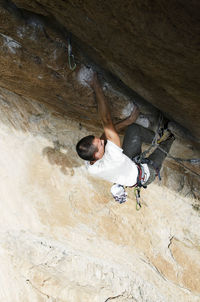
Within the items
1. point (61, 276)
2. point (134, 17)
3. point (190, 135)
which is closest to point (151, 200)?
point (190, 135)

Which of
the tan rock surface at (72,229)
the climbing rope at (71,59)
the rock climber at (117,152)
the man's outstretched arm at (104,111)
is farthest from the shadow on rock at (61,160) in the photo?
the climbing rope at (71,59)

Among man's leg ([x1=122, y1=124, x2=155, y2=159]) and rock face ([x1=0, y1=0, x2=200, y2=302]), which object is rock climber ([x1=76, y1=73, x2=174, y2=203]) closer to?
man's leg ([x1=122, y1=124, x2=155, y2=159])

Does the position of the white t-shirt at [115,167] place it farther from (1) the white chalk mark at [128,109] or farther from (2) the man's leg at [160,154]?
(1) the white chalk mark at [128,109]

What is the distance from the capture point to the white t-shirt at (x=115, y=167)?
3293mm

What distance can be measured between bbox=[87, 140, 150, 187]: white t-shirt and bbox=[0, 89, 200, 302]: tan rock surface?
3.80 ft

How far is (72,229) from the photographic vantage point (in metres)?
4.34

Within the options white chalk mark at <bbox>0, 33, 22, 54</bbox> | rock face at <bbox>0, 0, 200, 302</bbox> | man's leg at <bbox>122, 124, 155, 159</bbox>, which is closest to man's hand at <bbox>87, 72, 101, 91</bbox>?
rock face at <bbox>0, 0, 200, 302</bbox>

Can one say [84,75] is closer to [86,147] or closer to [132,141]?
[86,147]

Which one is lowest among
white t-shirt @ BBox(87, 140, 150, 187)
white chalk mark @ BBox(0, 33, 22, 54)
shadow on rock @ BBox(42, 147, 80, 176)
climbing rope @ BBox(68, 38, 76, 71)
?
shadow on rock @ BBox(42, 147, 80, 176)

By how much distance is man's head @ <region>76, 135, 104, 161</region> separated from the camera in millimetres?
3178

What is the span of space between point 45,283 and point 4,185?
58.9 inches

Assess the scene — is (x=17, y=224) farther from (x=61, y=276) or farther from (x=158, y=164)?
(x=158, y=164)

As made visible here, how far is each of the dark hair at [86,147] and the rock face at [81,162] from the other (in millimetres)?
891

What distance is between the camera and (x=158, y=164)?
417cm
